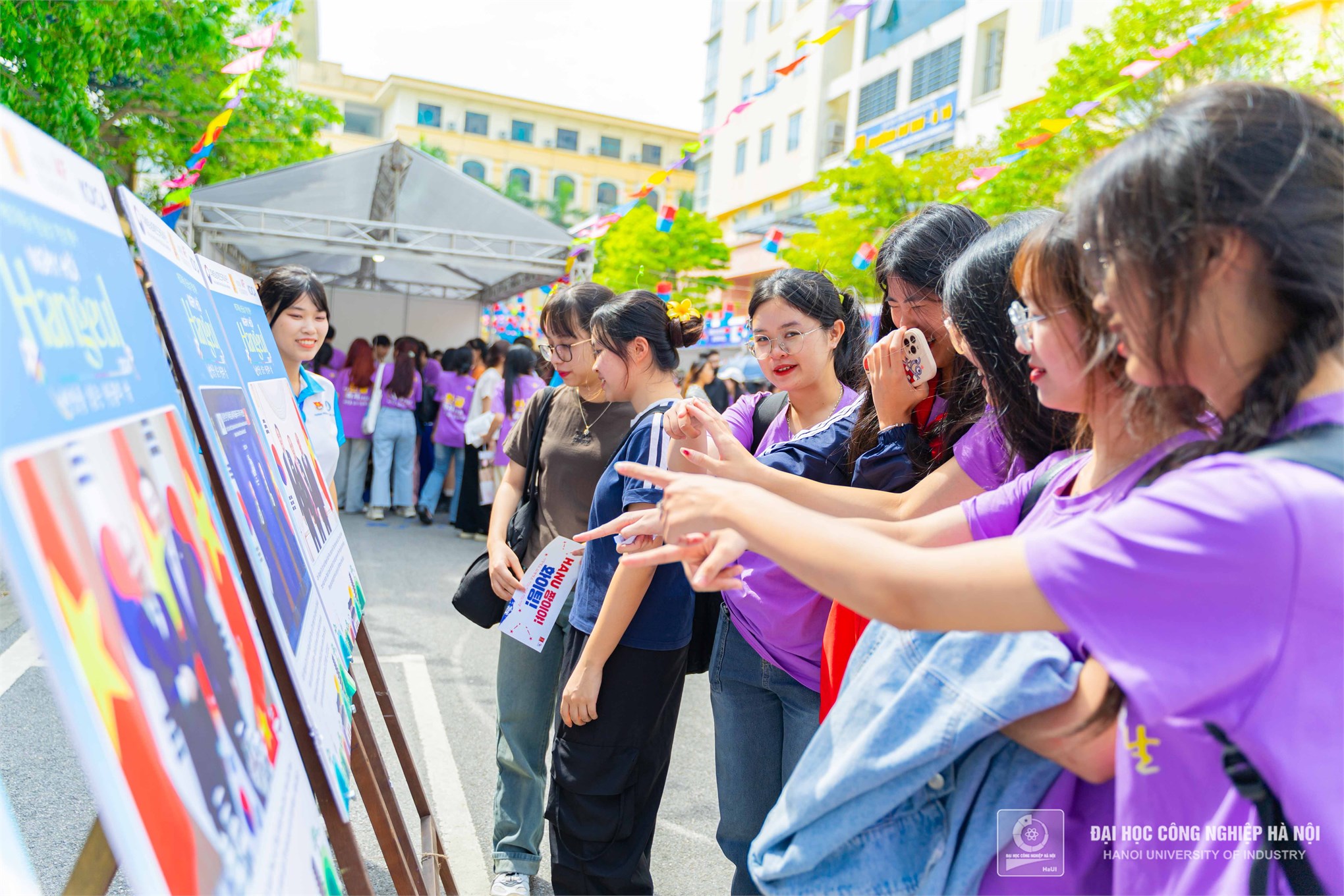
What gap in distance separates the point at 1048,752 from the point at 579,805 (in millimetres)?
1420

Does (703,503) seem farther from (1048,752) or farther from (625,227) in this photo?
(625,227)

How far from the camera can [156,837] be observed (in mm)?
771

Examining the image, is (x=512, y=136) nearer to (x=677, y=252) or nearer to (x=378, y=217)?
(x=677, y=252)

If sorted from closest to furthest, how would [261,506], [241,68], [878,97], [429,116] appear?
Answer: [261,506] < [241,68] < [878,97] < [429,116]

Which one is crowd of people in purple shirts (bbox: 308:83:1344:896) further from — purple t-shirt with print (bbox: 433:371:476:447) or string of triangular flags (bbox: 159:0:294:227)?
string of triangular flags (bbox: 159:0:294:227)

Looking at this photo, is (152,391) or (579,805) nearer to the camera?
(152,391)

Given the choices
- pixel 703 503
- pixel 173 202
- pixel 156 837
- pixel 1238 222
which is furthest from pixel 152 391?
pixel 173 202

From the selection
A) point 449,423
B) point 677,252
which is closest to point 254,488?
point 449,423

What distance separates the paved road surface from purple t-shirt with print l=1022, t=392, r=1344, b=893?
2282mm

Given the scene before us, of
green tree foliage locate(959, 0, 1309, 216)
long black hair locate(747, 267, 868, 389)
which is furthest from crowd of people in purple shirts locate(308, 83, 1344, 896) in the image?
green tree foliage locate(959, 0, 1309, 216)

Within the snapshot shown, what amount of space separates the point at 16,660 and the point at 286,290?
241 cm

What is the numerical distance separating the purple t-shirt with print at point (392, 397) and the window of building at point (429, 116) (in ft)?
180

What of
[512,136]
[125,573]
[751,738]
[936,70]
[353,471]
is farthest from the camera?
[512,136]

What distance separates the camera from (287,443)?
6.88 ft
